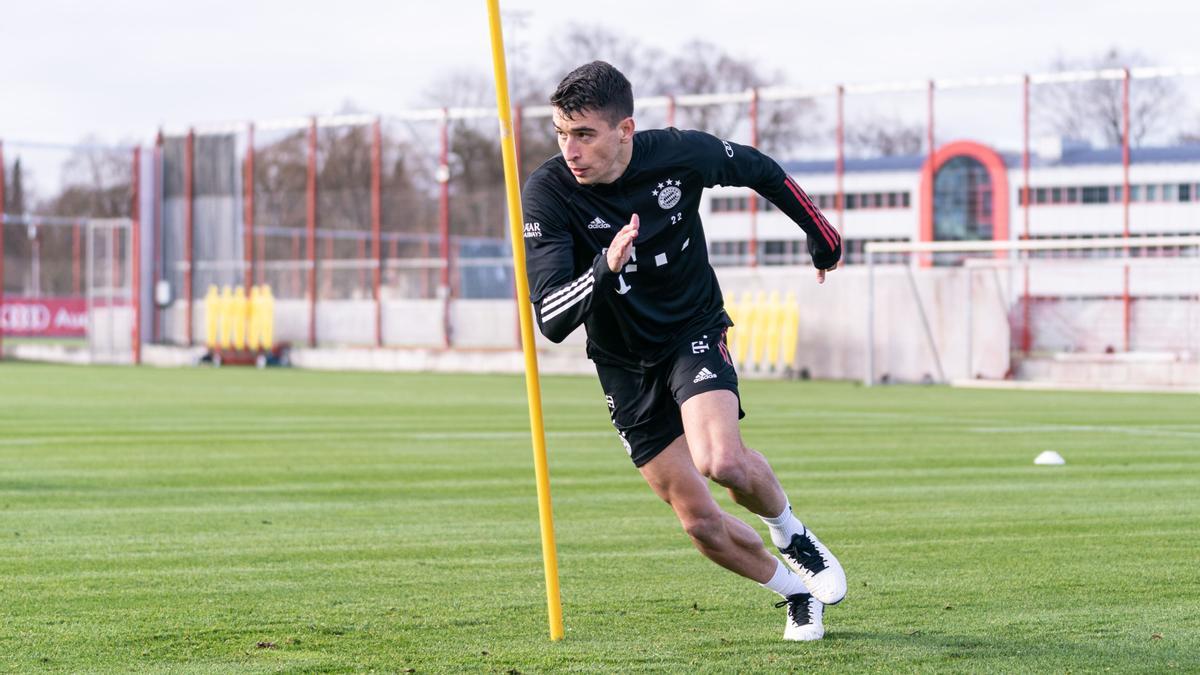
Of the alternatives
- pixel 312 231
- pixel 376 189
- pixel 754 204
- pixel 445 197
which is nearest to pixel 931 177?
pixel 754 204

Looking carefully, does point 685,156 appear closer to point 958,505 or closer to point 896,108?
point 958,505

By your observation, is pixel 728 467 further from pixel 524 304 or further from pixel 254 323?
pixel 254 323

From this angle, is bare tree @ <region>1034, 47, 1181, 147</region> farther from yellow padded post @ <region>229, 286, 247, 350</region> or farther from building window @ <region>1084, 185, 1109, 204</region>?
yellow padded post @ <region>229, 286, 247, 350</region>

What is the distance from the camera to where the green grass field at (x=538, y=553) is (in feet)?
20.1

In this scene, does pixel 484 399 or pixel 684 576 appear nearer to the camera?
pixel 684 576

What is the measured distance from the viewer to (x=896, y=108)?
32125 mm

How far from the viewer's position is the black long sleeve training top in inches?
244

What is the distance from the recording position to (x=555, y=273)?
6.05m

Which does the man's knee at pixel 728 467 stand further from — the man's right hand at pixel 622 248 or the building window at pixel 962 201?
the building window at pixel 962 201

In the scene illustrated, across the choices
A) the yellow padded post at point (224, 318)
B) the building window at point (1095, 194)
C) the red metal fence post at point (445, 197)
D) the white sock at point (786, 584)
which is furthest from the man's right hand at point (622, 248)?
the yellow padded post at point (224, 318)

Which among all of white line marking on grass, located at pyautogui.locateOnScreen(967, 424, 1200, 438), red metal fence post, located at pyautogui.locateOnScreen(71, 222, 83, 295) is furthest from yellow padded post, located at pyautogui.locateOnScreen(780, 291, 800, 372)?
red metal fence post, located at pyautogui.locateOnScreen(71, 222, 83, 295)

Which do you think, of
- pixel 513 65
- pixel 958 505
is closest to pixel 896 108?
pixel 958 505

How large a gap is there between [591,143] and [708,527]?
4.94ft

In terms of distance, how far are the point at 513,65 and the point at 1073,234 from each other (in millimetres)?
35927
